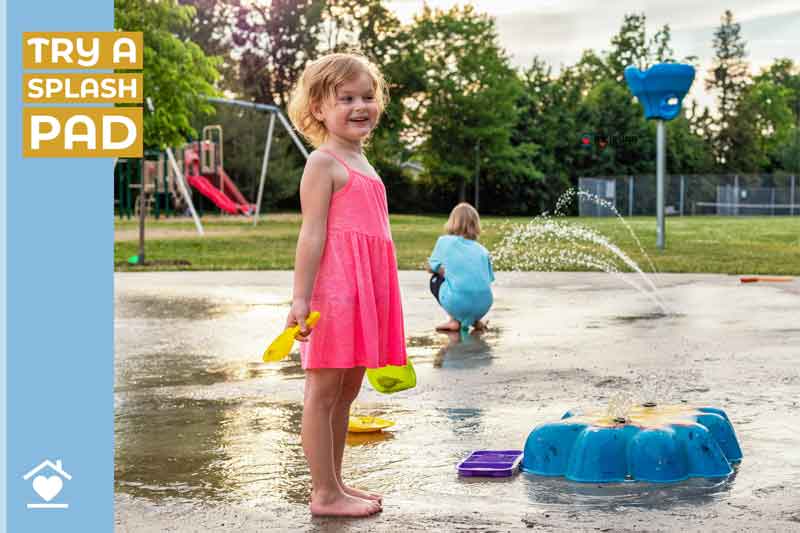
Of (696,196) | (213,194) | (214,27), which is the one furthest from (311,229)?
(214,27)

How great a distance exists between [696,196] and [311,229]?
5277 centimetres

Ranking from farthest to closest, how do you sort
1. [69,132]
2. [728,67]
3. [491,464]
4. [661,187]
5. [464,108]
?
1. [728,67]
2. [464,108]
3. [661,187]
4. [491,464]
5. [69,132]

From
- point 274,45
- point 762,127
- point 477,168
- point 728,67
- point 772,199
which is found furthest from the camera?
point 728,67

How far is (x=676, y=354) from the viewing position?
323 inches

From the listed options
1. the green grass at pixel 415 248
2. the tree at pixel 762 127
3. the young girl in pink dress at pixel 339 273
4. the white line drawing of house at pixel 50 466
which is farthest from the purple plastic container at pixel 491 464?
the tree at pixel 762 127

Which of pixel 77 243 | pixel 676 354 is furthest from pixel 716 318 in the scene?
pixel 77 243

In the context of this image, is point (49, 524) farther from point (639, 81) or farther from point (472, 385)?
point (639, 81)

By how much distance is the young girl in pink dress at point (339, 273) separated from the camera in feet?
13.9

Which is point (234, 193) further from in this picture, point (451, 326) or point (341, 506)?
point (341, 506)

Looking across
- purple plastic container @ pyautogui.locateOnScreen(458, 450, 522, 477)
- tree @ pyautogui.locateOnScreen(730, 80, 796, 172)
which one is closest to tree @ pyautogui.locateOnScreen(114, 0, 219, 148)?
purple plastic container @ pyautogui.locateOnScreen(458, 450, 522, 477)

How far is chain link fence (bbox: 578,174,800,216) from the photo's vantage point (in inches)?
2106

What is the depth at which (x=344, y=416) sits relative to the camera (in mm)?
4516

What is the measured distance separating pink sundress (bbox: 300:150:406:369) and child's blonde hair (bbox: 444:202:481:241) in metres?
5.25

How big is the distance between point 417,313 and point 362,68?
6787 mm
